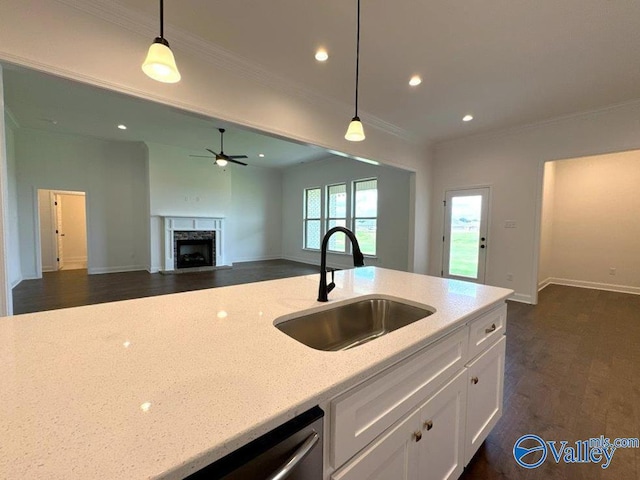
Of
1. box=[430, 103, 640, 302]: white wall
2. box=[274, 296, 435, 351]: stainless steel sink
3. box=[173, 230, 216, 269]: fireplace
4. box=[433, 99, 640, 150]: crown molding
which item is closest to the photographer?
box=[274, 296, 435, 351]: stainless steel sink

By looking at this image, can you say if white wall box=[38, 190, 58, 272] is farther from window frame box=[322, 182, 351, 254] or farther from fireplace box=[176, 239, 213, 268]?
window frame box=[322, 182, 351, 254]

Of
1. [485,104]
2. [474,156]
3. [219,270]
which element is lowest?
[219,270]

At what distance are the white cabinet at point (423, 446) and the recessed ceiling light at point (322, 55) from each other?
3.01m

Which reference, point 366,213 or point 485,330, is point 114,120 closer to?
point 366,213

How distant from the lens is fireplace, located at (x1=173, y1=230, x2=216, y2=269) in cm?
684

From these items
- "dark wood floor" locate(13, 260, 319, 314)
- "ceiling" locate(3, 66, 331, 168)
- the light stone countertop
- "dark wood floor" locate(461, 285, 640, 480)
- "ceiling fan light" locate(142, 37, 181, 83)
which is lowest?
"dark wood floor" locate(461, 285, 640, 480)

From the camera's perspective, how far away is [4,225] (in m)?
2.02

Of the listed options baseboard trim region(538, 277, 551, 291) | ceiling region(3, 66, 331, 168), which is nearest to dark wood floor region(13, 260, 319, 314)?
ceiling region(3, 66, 331, 168)

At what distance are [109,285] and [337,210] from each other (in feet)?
17.9

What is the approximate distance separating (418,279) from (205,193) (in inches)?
267

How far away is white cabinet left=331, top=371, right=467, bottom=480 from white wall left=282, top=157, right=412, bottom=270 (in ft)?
15.2

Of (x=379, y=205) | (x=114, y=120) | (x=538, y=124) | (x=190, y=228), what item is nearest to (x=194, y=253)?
(x=190, y=228)

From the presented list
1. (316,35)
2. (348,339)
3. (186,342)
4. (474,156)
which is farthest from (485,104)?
(186,342)

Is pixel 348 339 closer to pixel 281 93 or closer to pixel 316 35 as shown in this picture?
pixel 316 35
